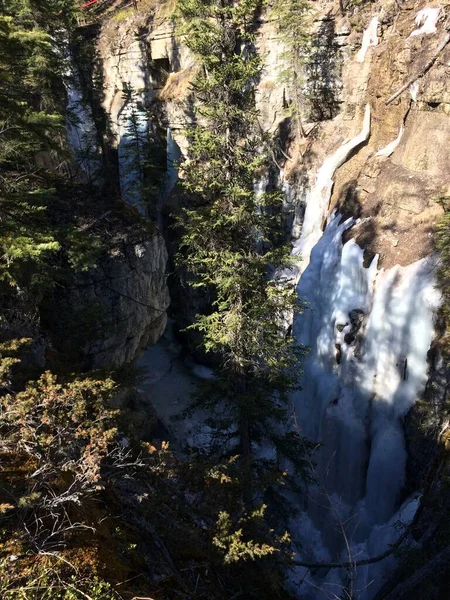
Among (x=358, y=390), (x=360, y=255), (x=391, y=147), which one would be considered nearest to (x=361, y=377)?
(x=358, y=390)

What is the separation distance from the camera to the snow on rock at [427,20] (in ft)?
48.6

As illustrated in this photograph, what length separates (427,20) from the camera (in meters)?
15.1

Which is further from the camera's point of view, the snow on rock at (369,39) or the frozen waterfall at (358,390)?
the snow on rock at (369,39)

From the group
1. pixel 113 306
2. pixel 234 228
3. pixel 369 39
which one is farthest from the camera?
pixel 369 39

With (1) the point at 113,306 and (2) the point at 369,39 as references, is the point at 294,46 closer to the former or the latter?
(2) the point at 369,39

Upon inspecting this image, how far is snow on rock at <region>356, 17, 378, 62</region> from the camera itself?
1848 centimetres

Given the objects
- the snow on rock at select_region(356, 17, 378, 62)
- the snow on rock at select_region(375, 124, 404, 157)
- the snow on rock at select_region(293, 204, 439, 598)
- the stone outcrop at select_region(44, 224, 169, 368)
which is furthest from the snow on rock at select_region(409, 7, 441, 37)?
the stone outcrop at select_region(44, 224, 169, 368)

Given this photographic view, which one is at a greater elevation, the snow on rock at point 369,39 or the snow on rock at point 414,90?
the snow on rock at point 369,39

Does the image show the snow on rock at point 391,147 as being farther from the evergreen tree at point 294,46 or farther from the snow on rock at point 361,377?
the evergreen tree at point 294,46

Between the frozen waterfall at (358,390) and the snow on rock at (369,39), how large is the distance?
964 centimetres

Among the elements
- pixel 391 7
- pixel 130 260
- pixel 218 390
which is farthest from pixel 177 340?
pixel 391 7

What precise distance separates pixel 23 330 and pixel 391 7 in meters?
20.0

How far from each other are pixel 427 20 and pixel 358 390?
1394 cm

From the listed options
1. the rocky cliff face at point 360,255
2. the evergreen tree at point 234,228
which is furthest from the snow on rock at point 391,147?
the evergreen tree at point 234,228
